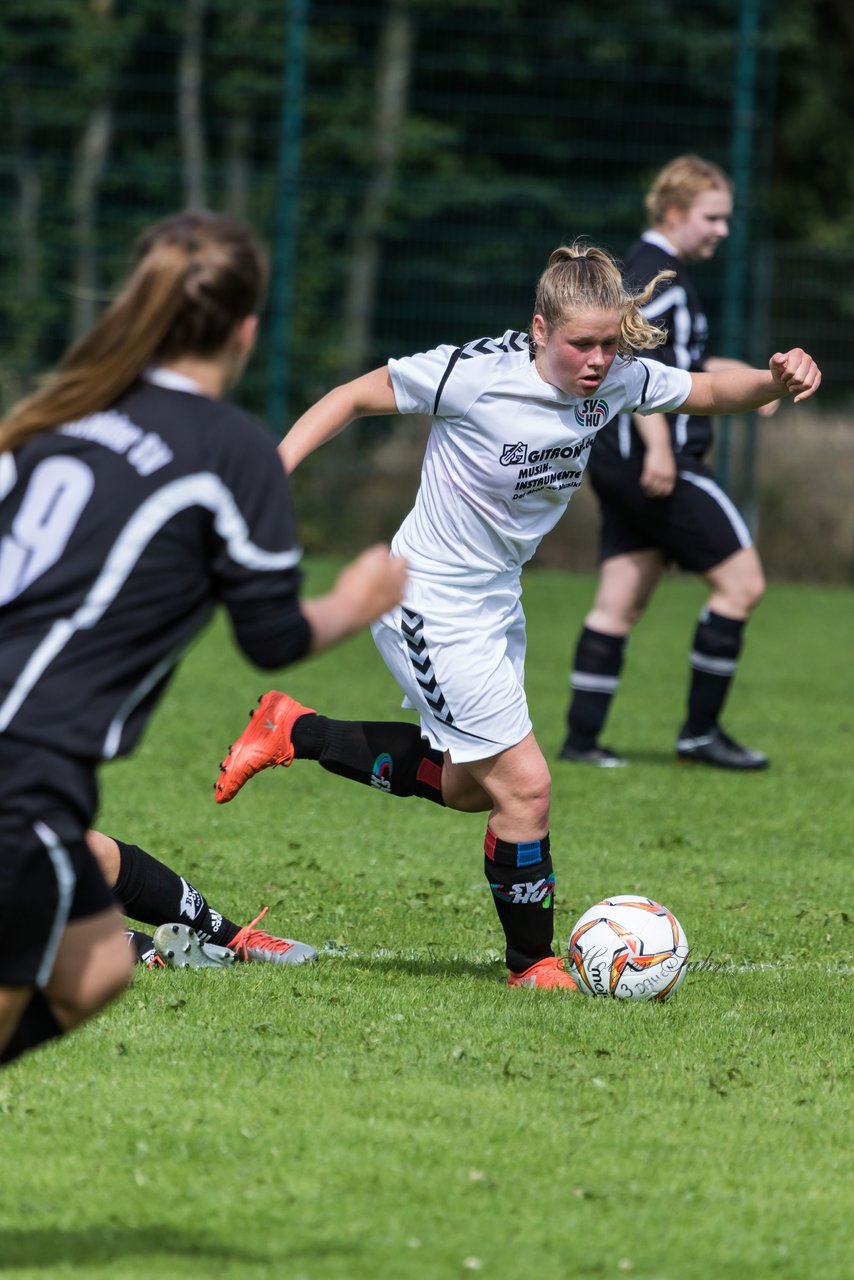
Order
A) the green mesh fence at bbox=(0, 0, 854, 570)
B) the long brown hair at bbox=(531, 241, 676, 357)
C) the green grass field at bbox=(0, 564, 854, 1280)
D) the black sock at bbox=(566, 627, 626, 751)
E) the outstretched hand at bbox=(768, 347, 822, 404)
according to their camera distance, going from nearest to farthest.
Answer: the green grass field at bbox=(0, 564, 854, 1280) < the long brown hair at bbox=(531, 241, 676, 357) < the outstretched hand at bbox=(768, 347, 822, 404) < the black sock at bbox=(566, 627, 626, 751) < the green mesh fence at bbox=(0, 0, 854, 570)

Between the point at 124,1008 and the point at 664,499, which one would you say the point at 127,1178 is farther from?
the point at 664,499

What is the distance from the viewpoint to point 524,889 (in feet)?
16.1

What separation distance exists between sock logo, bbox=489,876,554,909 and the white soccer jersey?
791mm

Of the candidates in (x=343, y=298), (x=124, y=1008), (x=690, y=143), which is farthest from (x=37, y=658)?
(x=690, y=143)

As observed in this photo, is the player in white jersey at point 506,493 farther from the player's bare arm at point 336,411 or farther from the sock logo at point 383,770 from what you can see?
the sock logo at point 383,770

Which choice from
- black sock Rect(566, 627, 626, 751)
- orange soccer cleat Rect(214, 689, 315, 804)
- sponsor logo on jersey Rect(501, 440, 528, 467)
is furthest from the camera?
black sock Rect(566, 627, 626, 751)

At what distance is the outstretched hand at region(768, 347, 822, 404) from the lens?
4.77 m

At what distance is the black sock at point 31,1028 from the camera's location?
3182mm

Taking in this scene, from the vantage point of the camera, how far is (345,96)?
21.3m

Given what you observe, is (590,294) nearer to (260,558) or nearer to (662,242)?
(260,558)

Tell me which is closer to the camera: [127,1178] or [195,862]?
[127,1178]

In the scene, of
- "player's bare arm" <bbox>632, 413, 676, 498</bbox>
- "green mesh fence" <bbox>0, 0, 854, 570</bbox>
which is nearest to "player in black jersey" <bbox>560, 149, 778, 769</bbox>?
"player's bare arm" <bbox>632, 413, 676, 498</bbox>

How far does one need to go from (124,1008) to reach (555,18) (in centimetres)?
2056

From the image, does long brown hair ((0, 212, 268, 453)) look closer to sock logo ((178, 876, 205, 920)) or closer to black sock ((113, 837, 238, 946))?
black sock ((113, 837, 238, 946))
